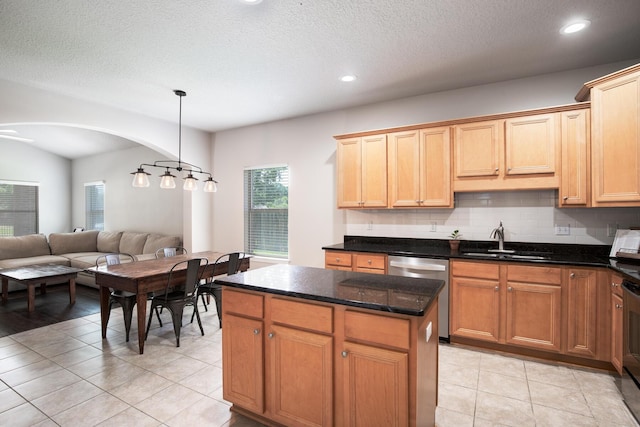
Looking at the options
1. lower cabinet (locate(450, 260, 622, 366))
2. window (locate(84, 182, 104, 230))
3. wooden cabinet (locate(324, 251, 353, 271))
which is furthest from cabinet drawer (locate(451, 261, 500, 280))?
window (locate(84, 182, 104, 230))

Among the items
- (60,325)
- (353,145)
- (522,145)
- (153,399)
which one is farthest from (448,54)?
(60,325)

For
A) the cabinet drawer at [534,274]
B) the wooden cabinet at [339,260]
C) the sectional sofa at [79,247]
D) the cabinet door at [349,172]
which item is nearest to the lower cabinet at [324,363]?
the cabinet drawer at [534,274]

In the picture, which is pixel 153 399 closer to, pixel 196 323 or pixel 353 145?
pixel 196 323

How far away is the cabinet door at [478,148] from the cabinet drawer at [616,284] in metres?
1.28

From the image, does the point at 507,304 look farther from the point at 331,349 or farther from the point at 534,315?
the point at 331,349

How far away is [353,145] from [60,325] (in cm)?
418

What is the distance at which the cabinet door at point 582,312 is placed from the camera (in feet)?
8.74

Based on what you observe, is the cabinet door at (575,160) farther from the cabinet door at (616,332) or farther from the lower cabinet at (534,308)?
the cabinet door at (616,332)

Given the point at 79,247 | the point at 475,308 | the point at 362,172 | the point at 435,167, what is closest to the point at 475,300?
the point at 475,308

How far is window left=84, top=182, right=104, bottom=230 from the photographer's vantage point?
7.46 metres

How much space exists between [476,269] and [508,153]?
1.21 metres

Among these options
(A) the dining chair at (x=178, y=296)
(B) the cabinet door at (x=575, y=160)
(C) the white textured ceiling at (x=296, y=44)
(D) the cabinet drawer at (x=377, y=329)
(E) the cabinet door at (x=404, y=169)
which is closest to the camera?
(D) the cabinet drawer at (x=377, y=329)

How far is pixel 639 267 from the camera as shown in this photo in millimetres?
2432

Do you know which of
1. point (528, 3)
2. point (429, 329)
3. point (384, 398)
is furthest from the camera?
point (528, 3)
